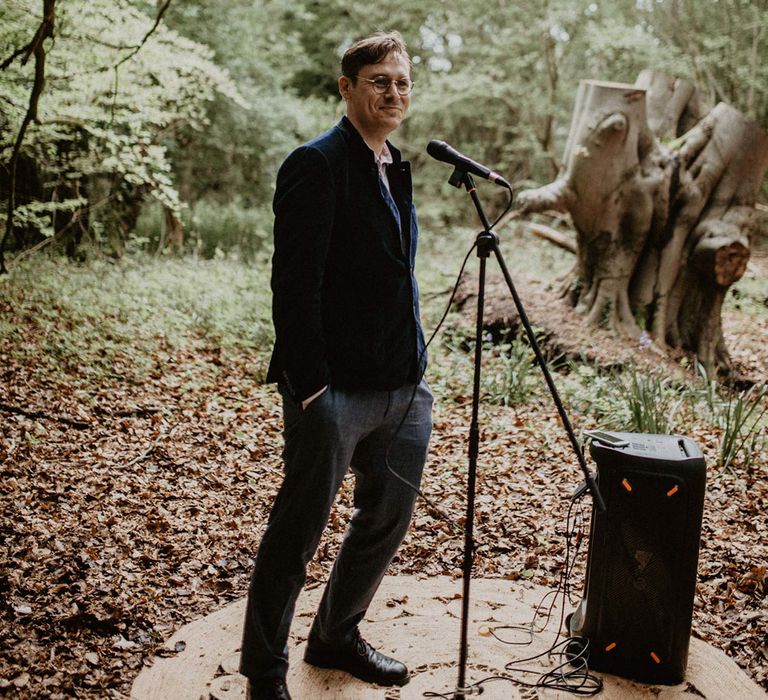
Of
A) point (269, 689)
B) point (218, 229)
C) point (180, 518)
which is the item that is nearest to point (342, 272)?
point (269, 689)

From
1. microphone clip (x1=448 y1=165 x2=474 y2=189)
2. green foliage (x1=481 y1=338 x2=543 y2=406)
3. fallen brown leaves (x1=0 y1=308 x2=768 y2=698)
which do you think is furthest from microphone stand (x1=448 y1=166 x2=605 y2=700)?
green foliage (x1=481 y1=338 x2=543 y2=406)

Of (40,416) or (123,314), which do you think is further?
(123,314)

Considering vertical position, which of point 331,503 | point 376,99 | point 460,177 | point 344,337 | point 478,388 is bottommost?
point 331,503

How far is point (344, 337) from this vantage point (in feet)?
7.25

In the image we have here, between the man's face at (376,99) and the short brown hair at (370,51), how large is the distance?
1cm

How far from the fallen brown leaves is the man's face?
216 cm

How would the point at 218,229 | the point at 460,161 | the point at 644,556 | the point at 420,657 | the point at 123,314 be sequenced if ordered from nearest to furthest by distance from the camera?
the point at 460,161 < the point at 644,556 < the point at 420,657 < the point at 123,314 < the point at 218,229

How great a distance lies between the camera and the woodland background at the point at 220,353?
10.9 ft

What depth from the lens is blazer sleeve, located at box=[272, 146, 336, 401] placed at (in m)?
2.06

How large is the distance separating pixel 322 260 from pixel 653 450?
1.43 m

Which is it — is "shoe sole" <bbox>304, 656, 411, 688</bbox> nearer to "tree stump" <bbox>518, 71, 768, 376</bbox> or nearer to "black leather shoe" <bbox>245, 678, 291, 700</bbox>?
"black leather shoe" <bbox>245, 678, 291, 700</bbox>

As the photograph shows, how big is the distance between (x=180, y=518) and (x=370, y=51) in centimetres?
274

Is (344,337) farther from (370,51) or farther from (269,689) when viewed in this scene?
(269,689)

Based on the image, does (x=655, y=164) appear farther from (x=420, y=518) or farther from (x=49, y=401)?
(x=49, y=401)
